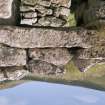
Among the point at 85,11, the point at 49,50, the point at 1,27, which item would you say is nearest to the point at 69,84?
the point at 49,50

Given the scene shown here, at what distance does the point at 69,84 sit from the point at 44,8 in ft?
1.94

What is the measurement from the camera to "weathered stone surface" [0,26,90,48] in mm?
1648

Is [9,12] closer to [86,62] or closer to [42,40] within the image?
[42,40]

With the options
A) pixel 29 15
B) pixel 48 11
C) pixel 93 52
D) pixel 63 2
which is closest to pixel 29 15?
pixel 29 15

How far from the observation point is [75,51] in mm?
1782

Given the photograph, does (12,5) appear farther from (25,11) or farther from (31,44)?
(31,44)

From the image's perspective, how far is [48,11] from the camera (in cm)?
170

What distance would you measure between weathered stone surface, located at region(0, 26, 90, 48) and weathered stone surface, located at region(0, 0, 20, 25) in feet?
0.33

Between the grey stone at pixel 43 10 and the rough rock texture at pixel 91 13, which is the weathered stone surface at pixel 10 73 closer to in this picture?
the grey stone at pixel 43 10

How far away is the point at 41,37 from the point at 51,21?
0.39ft

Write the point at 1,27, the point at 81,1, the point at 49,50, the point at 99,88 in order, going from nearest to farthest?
1. the point at 1,27
2. the point at 49,50
3. the point at 81,1
4. the point at 99,88

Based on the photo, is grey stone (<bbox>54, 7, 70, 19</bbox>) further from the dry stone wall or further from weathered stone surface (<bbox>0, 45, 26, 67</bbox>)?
weathered stone surface (<bbox>0, 45, 26, 67</bbox>)

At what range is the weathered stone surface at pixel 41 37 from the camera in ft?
5.41

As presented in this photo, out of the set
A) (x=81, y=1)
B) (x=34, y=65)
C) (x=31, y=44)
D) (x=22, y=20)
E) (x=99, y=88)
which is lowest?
(x=99, y=88)
